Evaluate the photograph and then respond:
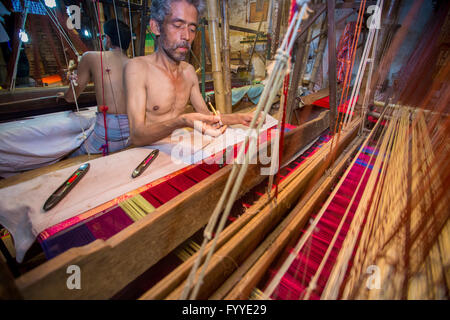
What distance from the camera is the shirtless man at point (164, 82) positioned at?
5.17 ft

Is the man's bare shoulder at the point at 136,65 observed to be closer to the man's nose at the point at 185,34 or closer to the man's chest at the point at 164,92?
the man's chest at the point at 164,92

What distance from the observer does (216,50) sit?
2453 millimetres

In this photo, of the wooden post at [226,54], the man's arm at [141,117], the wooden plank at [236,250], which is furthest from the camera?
the wooden post at [226,54]

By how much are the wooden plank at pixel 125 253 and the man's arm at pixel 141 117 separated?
0.65m

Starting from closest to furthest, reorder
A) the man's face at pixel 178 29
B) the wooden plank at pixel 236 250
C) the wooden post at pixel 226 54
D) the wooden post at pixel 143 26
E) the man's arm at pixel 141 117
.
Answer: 1. the wooden plank at pixel 236 250
2. the man's arm at pixel 141 117
3. the man's face at pixel 178 29
4. the wooden post at pixel 226 54
5. the wooden post at pixel 143 26

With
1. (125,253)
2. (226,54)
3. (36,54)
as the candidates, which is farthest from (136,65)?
(36,54)

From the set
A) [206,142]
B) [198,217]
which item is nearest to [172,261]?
[198,217]

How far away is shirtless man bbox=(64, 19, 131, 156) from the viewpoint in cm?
224

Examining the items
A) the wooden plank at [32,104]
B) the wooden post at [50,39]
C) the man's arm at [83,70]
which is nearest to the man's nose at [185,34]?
the man's arm at [83,70]

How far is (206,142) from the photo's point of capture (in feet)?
5.82

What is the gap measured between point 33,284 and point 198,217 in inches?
25.1

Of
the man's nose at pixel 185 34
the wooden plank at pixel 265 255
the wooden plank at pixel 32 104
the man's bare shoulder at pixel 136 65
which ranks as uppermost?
the man's nose at pixel 185 34

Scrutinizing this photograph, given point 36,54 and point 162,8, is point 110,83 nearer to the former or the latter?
point 162,8

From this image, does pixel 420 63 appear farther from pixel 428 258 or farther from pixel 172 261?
pixel 172 261
